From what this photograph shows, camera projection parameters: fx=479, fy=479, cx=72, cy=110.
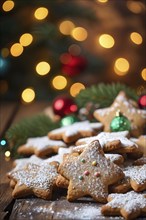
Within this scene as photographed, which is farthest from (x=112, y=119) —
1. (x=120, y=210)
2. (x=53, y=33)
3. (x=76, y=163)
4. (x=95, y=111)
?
(x=53, y=33)

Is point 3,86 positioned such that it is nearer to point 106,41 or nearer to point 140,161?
point 106,41

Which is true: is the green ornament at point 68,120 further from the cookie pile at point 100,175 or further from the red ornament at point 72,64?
the red ornament at point 72,64

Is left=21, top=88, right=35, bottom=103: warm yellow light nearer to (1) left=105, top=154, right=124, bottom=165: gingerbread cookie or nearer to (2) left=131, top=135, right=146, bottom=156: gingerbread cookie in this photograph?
(2) left=131, top=135, right=146, bottom=156: gingerbread cookie

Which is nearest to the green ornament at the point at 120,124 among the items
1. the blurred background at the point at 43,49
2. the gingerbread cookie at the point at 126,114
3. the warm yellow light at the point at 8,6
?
the gingerbread cookie at the point at 126,114

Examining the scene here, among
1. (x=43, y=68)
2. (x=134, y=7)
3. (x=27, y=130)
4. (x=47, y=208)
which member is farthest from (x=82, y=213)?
(x=134, y=7)

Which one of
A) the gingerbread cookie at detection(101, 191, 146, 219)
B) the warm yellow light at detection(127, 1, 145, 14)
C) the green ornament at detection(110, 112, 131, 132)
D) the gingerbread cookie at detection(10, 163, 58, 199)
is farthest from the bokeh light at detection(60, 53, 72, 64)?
the gingerbread cookie at detection(101, 191, 146, 219)

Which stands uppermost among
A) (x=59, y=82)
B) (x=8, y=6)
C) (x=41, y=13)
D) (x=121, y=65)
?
(x=8, y=6)

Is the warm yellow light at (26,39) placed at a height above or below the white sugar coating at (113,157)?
above
